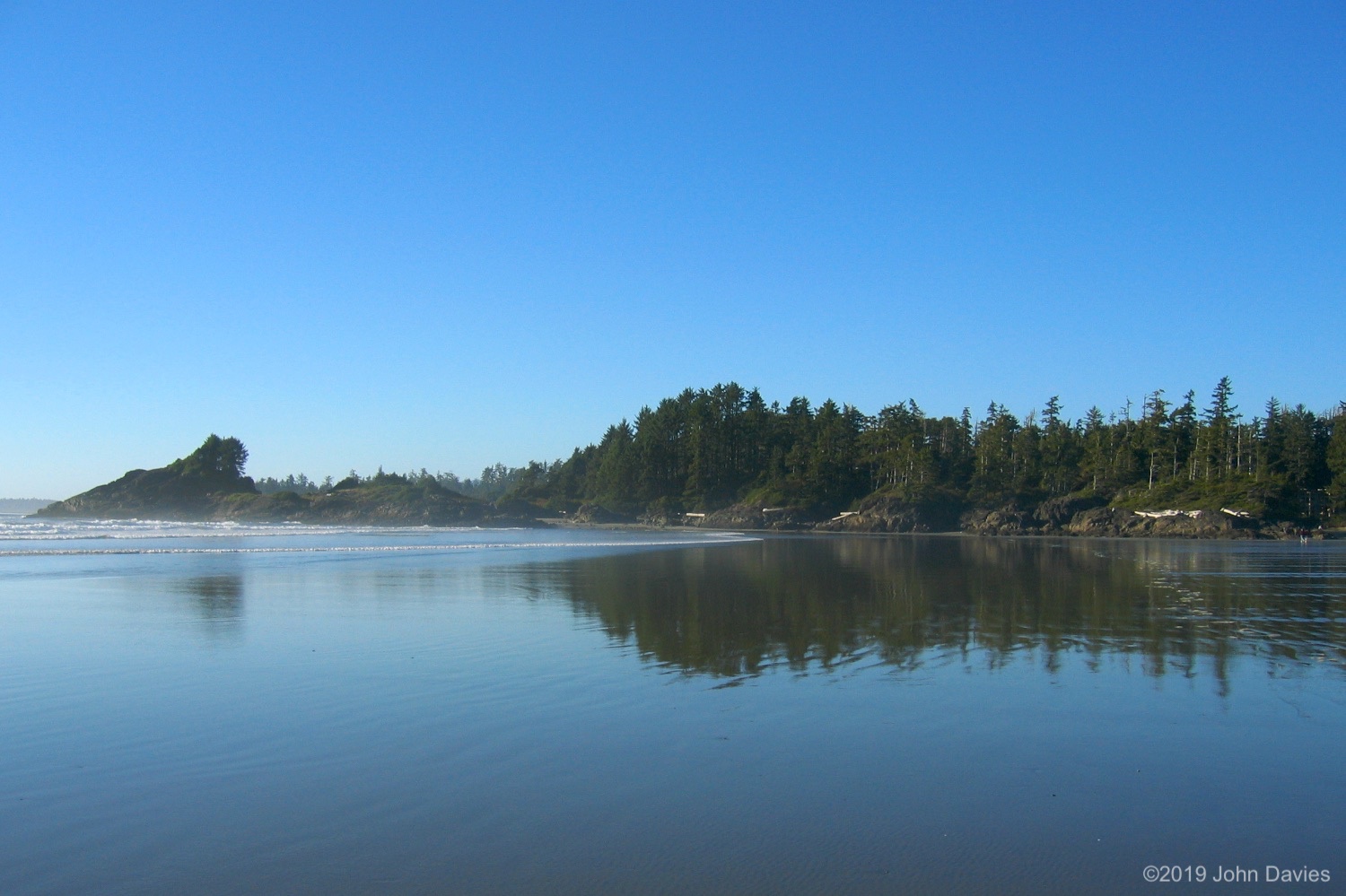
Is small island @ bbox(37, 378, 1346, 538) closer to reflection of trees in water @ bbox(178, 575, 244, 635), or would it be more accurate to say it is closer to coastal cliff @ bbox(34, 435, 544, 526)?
coastal cliff @ bbox(34, 435, 544, 526)

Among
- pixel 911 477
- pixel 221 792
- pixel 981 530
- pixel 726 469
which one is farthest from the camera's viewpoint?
pixel 726 469

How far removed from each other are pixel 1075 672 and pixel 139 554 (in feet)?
124

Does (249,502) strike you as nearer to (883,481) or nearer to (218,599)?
(883,481)

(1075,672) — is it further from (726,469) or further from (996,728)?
(726,469)

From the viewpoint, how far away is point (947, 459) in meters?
116

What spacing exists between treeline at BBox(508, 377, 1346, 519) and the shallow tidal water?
74542 mm

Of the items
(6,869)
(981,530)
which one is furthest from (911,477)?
(6,869)

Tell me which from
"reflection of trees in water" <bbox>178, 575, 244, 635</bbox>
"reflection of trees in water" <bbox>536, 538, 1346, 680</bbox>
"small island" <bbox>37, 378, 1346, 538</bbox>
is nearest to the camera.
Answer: "reflection of trees in water" <bbox>536, 538, 1346, 680</bbox>

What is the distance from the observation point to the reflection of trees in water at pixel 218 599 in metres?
16.7

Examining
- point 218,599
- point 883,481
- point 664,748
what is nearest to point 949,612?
point 664,748

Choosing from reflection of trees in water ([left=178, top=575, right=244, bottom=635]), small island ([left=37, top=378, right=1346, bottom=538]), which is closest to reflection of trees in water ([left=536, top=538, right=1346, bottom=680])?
reflection of trees in water ([left=178, top=575, right=244, bottom=635])

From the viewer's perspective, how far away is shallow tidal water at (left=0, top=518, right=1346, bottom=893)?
591 cm

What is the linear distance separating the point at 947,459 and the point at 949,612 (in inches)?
4031

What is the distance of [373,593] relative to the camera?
71.7ft
